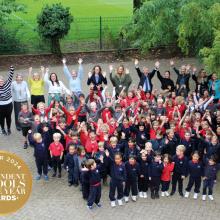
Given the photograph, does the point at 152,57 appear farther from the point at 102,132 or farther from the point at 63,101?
the point at 102,132

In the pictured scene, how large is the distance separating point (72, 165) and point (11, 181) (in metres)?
3.28

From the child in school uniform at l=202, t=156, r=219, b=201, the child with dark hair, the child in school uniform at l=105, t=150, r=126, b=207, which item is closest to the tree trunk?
the child with dark hair

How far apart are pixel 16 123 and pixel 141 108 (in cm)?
374

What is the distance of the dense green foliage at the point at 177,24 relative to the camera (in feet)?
40.2

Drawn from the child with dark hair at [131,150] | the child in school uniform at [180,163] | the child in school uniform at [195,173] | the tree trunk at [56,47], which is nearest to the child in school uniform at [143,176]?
the child with dark hair at [131,150]

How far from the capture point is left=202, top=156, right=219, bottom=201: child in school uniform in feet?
31.9

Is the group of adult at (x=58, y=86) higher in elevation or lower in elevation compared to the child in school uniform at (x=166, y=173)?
higher

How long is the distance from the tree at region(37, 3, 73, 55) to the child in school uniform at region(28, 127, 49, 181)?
853 cm

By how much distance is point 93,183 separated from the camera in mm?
9328

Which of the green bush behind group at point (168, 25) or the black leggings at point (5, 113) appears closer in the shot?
the green bush behind group at point (168, 25)

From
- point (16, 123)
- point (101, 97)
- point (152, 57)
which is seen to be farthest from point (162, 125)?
point (152, 57)

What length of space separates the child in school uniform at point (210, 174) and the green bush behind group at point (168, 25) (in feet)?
6.99

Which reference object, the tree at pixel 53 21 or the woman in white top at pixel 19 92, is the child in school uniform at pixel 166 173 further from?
the tree at pixel 53 21

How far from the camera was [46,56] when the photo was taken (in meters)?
19.7
